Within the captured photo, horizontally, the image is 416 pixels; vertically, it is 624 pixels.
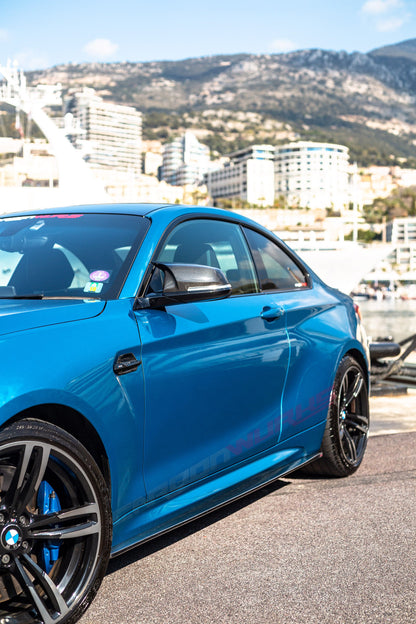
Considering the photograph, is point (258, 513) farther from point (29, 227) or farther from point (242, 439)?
point (29, 227)

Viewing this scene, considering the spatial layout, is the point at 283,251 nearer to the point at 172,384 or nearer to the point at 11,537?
the point at 172,384

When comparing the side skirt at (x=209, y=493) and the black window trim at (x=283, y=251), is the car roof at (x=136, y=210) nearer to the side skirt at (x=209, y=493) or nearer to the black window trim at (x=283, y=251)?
the black window trim at (x=283, y=251)

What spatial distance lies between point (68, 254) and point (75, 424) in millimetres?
974

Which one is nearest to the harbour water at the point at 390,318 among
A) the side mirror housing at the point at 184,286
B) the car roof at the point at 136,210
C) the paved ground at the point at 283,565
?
the paved ground at the point at 283,565

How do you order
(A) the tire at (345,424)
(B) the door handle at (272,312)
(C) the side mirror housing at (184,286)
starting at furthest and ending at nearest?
(A) the tire at (345,424) < (B) the door handle at (272,312) < (C) the side mirror housing at (184,286)

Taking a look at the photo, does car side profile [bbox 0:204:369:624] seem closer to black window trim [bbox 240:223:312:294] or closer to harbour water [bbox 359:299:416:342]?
black window trim [bbox 240:223:312:294]

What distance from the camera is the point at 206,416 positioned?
2.97m

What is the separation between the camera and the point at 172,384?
2752 mm

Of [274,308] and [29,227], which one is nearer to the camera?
[29,227]

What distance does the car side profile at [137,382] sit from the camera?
222 centimetres

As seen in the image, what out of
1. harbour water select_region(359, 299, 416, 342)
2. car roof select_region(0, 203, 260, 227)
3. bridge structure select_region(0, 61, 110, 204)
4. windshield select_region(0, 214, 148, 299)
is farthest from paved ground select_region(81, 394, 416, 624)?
harbour water select_region(359, 299, 416, 342)

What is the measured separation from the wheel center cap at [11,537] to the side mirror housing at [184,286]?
0.93 m

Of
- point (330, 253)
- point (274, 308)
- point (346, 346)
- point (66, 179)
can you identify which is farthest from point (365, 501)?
point (66, 179)

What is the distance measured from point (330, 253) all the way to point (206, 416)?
90.6 feet
